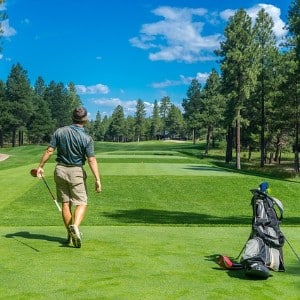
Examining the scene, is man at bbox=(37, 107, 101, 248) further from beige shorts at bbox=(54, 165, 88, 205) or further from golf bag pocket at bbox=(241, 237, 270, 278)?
golf bag pocket at bbox=(241, 237, 270, 278)

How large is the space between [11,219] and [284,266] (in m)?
→ 11.0

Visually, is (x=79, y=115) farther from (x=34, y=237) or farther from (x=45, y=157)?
(x=34, y=237)

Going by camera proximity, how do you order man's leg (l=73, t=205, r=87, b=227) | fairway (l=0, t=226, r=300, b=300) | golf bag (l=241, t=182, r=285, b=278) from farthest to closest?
man's leg (l=73, t=205, r=87, b=227)
golf bag (l=241, t=182, r=285, b=278)
fairway (l=0, t=226, r=300, b=300)

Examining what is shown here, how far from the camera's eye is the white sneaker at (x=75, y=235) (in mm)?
6902

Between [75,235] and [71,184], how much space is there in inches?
35.7

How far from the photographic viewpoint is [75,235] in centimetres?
692

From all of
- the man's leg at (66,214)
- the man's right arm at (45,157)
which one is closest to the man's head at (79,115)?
the man's right arm at (45,157)

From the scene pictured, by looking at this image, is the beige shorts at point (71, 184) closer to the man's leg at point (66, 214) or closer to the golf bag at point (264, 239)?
the man's leg at point (66, 214)

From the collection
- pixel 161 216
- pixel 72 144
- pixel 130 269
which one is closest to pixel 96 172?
pixel 72 144

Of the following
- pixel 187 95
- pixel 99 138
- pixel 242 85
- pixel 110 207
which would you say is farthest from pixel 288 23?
pixel 99 138

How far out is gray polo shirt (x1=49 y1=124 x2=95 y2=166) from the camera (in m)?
7.38

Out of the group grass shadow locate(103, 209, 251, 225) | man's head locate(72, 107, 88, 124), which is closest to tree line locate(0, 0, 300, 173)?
grass shadow locate(103, 209, 251, 225)

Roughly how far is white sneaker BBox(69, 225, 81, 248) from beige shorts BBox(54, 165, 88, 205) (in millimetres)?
631

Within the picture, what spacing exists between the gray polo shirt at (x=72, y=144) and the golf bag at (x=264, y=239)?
2802mm
